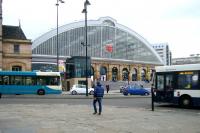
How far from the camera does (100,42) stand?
421 ft

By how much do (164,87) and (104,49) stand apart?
103m

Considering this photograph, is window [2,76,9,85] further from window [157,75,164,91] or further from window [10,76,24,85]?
window [157,75,164,91]

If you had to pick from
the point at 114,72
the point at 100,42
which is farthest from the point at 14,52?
the point at 114,72

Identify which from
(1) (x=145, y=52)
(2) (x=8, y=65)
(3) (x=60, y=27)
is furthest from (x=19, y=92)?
(1) (x=145, y=52)

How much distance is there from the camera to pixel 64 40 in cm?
12244

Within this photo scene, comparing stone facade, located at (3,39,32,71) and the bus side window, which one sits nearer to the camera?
the bus side window

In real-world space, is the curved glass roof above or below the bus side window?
above

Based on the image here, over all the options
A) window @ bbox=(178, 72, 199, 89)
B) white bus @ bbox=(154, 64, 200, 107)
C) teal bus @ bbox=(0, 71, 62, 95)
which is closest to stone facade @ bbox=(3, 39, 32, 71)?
teal bus @ bbox=(0, 71, 62, 95)

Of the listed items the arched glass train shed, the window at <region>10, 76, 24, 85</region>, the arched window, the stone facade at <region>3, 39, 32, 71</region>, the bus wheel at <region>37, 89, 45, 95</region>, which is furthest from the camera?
the arched window

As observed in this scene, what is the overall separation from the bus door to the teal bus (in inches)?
808

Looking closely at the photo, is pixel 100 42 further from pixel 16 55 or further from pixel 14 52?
pixel 16 55

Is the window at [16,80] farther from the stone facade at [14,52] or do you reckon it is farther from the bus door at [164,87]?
the stone facade at [14,52]

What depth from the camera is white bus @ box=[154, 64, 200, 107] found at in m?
23.1

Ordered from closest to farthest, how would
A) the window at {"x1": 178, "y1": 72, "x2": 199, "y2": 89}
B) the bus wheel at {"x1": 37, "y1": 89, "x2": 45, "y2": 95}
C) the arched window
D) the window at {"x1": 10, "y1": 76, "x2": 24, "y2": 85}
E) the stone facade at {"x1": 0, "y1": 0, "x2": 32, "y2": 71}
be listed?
1. the window at {"x1": 178, "y1": 72, "x2": 199, "y2": 89}
2. the window at {"x1": 10, "y1": 76, "x2": 24, "y2": 85}
3. the bus wheel at {"x1": 37, "y1": 89, "x2": 45, "y2": 95}
4. the stone facade at {"x1": 0, "y1": 0, "x2": 32, "y2": 71}
5. the arched window
